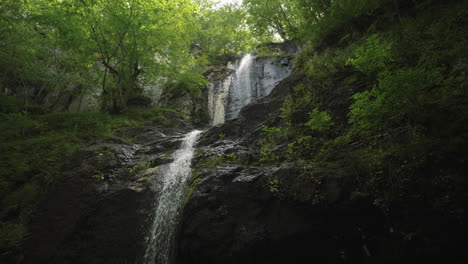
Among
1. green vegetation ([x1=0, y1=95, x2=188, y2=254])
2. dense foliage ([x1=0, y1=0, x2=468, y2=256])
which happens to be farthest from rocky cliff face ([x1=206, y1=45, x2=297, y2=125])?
green vegetation ([x1=0, y1=95, x2=188, y2=254])

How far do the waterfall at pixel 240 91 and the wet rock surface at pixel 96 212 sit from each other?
7781 mm

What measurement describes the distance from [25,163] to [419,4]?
11.7 metres

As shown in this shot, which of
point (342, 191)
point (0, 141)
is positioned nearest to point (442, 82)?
point (342, 191)

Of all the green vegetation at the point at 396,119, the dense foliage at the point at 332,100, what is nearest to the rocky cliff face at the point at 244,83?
the dense foliage at the point at 332,100

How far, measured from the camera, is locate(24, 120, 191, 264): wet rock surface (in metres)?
4.86

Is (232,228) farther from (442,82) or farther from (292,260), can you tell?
(442,82)

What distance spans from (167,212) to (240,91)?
34.5 ft

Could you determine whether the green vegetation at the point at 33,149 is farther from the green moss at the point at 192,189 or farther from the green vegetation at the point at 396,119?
the green vegetation at the point at 396,119

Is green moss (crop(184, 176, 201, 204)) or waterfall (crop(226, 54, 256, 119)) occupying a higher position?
waterfall (crop(226, 54, 256, 119))

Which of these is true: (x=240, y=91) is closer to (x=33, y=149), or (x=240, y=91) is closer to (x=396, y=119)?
(x=33, y=149)

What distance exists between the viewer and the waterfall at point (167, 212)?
4.79m

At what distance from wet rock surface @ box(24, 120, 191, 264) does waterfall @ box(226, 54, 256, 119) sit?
778 centimetres

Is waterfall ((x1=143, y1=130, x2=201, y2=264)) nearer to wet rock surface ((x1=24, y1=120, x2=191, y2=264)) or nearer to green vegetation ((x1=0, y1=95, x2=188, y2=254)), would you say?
wet rock surface ((x1=24, y1=120, x2=191, y2=264))

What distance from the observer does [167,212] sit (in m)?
5.30
